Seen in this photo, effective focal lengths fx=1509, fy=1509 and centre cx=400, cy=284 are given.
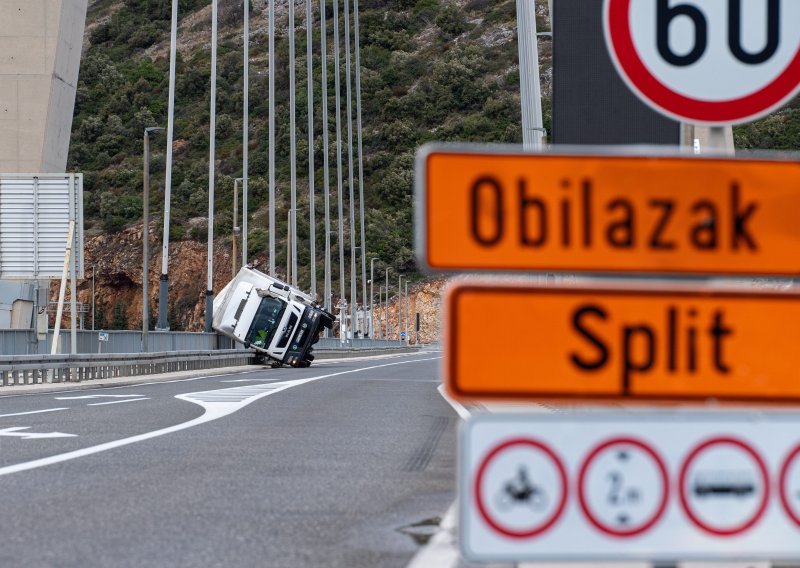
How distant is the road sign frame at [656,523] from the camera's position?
14.9 ft

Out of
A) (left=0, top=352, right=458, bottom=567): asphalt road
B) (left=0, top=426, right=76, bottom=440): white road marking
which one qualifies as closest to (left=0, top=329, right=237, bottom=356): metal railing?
(left=0, top=352, right=458, bottom=567): asphalt road

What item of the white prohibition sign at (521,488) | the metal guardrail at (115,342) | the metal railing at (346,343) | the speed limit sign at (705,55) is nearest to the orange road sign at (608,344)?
the white prohibition sign at (521,488)

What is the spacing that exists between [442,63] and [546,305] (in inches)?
5711

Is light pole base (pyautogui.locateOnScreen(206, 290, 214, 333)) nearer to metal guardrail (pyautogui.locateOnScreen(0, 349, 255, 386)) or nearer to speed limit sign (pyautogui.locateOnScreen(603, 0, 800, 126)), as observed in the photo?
metal guardrail (pyautogui.locateOnScreen(0, 349, 255, 386))

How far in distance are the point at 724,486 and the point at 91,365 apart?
1246 inches

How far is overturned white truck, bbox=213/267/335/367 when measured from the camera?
53.4 m

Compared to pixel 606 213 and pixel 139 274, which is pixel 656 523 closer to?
pixel 606 213

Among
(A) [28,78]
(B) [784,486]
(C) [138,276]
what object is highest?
(A) [28,78]

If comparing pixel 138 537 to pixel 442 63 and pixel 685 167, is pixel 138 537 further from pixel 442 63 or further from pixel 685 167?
pixel 442 63

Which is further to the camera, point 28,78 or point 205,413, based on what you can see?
point 28,78

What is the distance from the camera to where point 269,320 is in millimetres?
54250

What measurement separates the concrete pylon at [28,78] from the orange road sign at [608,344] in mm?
37932

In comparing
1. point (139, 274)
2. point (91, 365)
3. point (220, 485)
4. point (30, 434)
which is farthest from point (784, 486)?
point (139, 274)

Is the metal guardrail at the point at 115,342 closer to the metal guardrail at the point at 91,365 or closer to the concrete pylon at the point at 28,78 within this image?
the metal guardrail at the point at 91,365
